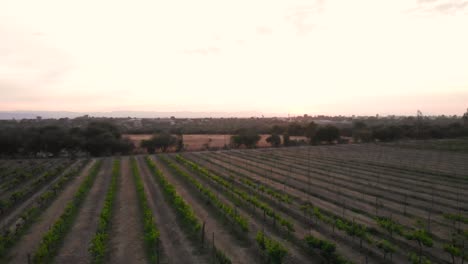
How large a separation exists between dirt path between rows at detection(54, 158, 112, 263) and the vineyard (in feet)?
0.15

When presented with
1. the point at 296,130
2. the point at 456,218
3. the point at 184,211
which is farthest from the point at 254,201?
the point at 296,130

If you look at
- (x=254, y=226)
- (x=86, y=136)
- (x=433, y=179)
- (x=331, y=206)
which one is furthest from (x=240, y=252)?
(x=86, y=136)

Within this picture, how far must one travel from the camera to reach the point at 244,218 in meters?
15.3

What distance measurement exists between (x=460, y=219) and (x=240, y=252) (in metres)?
9.97

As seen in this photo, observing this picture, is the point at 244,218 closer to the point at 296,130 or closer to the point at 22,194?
the point at 22,194

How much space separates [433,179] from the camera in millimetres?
24625

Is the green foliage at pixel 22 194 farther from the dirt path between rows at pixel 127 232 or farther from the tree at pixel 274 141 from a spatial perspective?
the tree at pixel 274 141

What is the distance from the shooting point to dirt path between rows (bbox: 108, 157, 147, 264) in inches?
456

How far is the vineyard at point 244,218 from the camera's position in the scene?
1142 centimetres

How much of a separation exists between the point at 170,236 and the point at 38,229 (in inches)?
242

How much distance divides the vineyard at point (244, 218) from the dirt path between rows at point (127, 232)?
50 millimetres

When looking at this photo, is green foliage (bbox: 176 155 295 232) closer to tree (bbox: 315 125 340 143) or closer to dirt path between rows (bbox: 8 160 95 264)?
dirt path between rows (bbox: 8 160 95 264)

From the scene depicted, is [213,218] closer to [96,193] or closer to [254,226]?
[254,226]

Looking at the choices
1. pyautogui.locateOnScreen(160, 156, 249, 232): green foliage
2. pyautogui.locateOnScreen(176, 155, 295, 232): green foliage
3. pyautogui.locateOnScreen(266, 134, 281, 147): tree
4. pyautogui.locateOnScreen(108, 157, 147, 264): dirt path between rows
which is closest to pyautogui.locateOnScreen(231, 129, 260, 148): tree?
pyautogui.locateOnScreen(266, 134, 281, 147): tree
